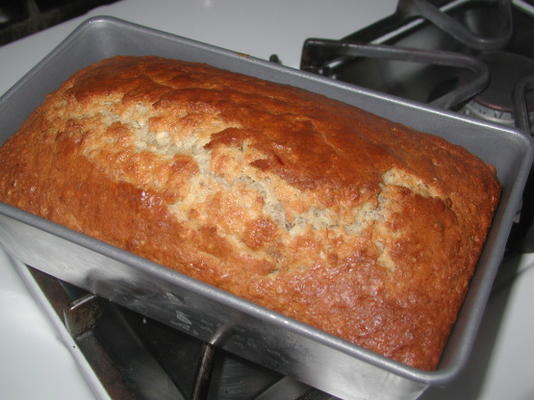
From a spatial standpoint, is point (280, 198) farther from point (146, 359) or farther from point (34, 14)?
point (34, 14)

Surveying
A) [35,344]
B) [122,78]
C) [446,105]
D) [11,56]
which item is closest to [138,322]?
[35,344]

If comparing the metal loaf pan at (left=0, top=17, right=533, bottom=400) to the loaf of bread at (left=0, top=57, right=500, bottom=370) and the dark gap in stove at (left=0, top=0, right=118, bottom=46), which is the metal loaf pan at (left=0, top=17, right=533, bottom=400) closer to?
the loaf of bread at (left=0, top=57, right=500, bottom=370)

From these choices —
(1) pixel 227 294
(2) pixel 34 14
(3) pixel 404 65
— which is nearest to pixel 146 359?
(1) pixel 227 294

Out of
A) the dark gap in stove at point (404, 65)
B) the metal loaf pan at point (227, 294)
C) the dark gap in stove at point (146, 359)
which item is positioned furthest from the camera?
the dark gap in stove at point (404, 65)

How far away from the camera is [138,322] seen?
3.18ft

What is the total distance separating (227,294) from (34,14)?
122 centimetres

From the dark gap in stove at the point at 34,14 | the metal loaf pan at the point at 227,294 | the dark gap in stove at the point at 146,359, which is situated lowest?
the dark gap in stove at the point at 146,359

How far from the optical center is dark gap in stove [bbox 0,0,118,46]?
1476 mm

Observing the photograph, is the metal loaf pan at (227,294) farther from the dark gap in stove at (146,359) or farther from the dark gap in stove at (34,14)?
the dark gap in stove at (34,14)

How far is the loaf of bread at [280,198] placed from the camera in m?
0.75

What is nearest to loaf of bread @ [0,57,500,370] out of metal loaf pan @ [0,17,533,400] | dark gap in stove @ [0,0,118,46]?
metal loaf pan @ [0,17,533,400]

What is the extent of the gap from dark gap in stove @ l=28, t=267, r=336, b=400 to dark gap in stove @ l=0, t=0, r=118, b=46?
33.6 inches

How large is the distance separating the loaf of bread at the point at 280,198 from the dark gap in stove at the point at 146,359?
19cm

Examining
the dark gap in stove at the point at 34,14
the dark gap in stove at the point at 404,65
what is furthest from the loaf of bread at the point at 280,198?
the dark gap in stove at the point at 34,14
